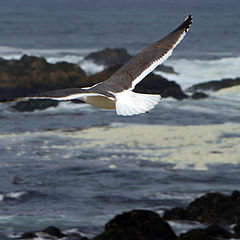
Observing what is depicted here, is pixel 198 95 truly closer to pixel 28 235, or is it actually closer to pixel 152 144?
pixel 152 144

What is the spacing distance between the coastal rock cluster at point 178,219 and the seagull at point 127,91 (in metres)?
5.53

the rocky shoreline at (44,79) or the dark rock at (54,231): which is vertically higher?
the rocky shoreline at (44,79)

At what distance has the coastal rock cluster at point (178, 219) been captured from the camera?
17766 mm

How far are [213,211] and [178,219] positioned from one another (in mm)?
860

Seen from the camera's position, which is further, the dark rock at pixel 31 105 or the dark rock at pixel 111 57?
the dark rock at pixel 111 57

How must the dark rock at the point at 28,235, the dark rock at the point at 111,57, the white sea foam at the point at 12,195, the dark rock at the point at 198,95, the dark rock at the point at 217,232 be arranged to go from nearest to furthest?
the dark rock at the point at 217,232 → the dark rock at the point at 28,235 → the white sea foam at the point at 12,195 → the dark rock at the point at 198,95 → the dark rock at the point at 111,57

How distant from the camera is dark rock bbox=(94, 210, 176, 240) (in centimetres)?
1777

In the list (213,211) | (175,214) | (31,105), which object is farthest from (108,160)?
(31,105)

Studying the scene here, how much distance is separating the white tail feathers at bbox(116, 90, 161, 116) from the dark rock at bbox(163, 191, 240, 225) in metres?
10.3

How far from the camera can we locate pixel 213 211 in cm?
2073

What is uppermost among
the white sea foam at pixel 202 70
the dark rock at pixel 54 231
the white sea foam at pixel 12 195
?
the white sea foam at pixel 202 70

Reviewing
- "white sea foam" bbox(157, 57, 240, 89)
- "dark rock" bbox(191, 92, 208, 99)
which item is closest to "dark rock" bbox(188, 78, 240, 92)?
"white sea foam" bbox(157, 57, 240, 89)

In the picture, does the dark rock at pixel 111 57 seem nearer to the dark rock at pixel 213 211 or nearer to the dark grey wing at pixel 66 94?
the dark rock at pixel 213 211

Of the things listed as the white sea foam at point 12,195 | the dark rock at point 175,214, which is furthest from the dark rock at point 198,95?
the dark rock at point 175,214
